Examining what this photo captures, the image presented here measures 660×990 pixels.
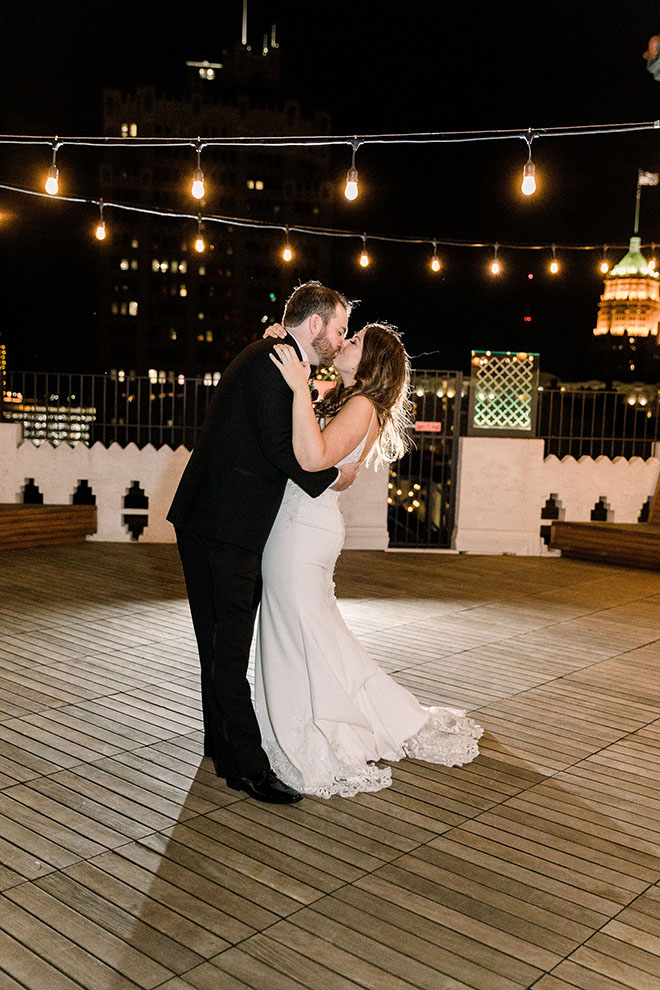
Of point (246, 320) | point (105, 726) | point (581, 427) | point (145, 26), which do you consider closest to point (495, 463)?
point (581, 427)

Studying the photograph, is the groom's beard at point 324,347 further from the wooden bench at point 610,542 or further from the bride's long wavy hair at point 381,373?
the wooden bench at point 610,542

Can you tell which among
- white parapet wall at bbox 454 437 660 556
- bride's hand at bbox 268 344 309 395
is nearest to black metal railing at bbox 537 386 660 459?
white parapet wall at bbox 454 437 660 556

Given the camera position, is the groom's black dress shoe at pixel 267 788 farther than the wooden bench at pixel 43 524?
No

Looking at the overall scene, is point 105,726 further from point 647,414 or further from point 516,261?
point 516,261

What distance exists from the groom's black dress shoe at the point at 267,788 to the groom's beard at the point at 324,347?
162 centimetres

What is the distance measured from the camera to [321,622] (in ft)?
10.8

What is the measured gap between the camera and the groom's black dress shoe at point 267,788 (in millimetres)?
3082

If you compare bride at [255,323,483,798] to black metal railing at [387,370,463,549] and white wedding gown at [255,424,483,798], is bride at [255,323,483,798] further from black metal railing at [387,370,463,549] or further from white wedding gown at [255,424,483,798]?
black metal railing at [387,370,463,549]

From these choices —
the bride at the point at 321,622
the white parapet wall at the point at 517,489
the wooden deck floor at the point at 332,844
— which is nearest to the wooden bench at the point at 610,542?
the white parapet wall at the point at 517,489

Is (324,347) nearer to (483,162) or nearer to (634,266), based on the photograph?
(634,266)

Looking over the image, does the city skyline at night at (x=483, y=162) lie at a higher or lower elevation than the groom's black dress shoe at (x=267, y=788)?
Result: higher

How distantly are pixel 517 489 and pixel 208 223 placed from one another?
65012 millimetres

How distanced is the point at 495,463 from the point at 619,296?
9.21ft

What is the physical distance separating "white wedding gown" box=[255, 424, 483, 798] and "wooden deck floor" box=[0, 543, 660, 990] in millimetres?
154
